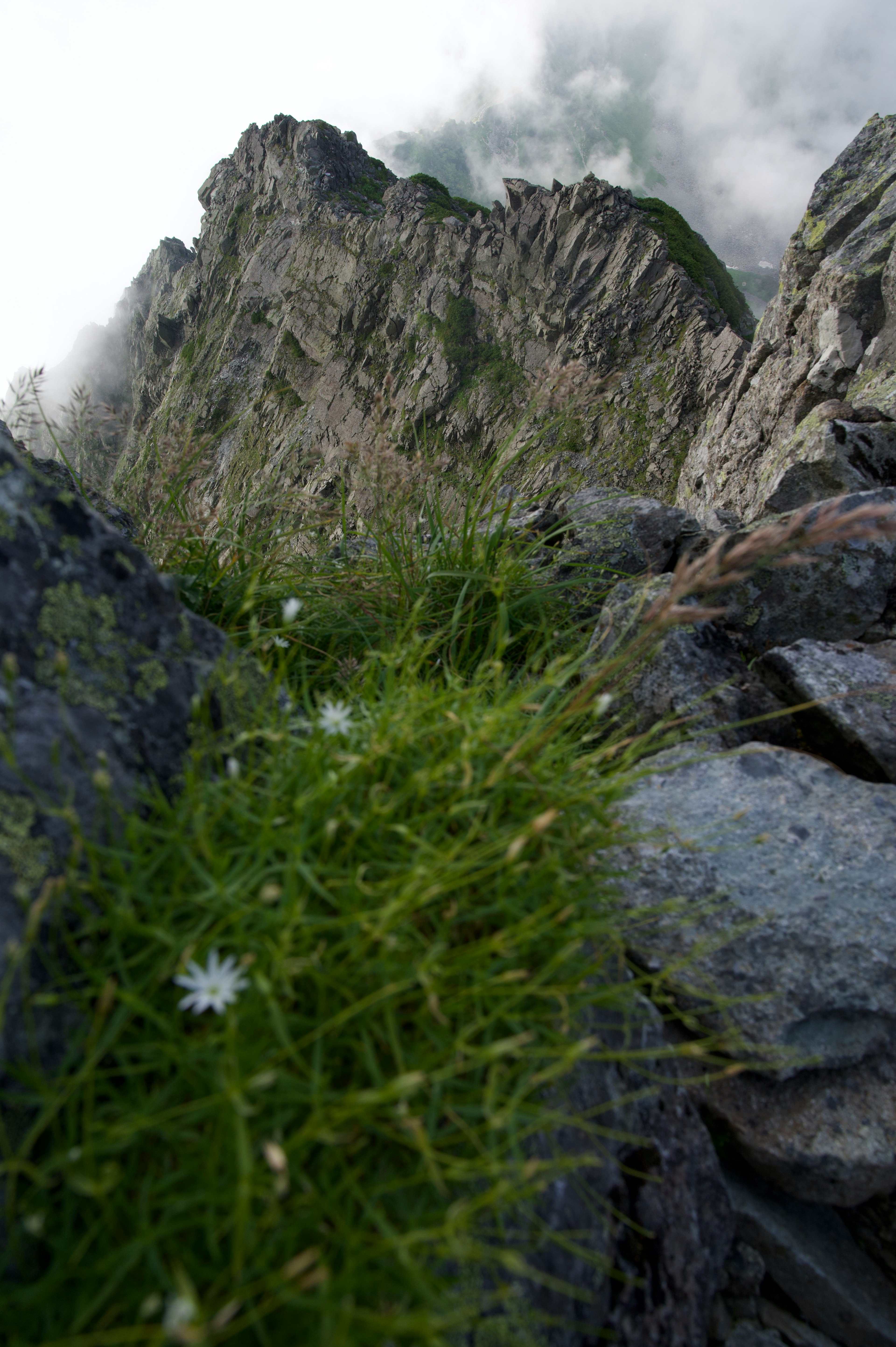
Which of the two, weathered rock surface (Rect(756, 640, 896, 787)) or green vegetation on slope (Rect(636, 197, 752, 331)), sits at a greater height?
green vegetation on slope (Rect(636, 197, 752, 331))

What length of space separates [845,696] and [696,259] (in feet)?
178

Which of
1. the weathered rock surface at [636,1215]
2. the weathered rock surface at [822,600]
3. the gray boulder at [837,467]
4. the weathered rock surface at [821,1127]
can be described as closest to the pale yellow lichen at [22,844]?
the weathered rock surface at [636,1215]

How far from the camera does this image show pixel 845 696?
126 inches

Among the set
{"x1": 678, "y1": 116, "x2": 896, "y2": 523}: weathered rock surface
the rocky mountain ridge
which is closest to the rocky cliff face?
{"x1": 678, "y1": 116, "x2": 896, "y2": 523}: weathered rock surface

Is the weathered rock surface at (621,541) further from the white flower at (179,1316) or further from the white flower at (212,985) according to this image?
the white flower at (179,1316)

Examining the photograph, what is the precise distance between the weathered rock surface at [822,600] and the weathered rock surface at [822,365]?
1.45 metres

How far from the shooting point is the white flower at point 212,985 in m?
1.45

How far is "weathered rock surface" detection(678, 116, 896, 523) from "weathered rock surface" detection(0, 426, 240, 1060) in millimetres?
5587

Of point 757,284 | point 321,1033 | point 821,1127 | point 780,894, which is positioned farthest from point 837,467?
point 757,284

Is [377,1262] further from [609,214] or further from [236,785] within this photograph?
[609,214]

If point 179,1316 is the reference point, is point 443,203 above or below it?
above

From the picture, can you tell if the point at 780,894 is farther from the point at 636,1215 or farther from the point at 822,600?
the point at 822,600

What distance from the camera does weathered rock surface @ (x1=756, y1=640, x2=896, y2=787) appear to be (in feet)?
11.1

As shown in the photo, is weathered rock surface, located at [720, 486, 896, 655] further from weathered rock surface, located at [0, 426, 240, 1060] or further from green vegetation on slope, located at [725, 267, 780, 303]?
green vegetation on slope, located at [725, 267, 780, 303]
